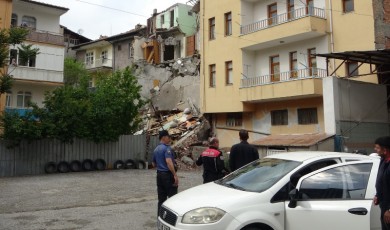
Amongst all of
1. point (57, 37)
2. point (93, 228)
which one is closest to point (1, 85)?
point (93, 228)

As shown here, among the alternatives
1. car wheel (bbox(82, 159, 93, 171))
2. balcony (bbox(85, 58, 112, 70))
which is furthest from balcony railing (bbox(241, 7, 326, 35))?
balcony (bbox(85, 58, 112, 70))

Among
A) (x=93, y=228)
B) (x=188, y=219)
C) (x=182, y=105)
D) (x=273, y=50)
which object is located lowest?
(x=93, y=228)

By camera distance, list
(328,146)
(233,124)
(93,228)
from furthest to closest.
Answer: (233,124) → (328,146) → (93,228)

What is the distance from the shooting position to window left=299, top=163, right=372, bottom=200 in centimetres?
516

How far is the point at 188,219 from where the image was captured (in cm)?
495

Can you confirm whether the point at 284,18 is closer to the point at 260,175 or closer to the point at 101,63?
the point at 260,175

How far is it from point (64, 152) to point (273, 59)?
44.8 ft

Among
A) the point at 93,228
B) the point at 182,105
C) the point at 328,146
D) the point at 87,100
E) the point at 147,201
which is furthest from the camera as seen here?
the point at 182,105

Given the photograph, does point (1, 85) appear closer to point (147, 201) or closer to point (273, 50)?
point (147, 201)

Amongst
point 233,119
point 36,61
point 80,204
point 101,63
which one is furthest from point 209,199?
point 101,63

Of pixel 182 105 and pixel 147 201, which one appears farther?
pixel 182 105

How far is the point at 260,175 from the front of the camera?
570 cm

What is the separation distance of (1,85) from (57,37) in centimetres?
1765

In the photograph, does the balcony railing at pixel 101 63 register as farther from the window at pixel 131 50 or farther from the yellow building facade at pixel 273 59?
the yellow building facade at pixel 273 59
